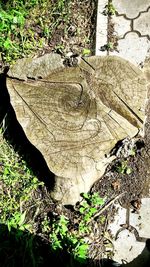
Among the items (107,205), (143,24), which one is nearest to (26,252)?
(107,205)

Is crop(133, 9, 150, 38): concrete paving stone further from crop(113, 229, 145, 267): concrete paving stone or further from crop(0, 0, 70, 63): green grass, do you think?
crop(113, 229, 145, 267): concrete paving stone

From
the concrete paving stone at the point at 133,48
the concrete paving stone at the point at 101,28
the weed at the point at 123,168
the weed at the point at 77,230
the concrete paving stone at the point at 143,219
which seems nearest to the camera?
the weed at the point at 77,230

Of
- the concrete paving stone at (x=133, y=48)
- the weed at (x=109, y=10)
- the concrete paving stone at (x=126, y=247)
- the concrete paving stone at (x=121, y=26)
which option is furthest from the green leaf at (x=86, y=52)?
the concrete paving stone at (x=126, y=247)

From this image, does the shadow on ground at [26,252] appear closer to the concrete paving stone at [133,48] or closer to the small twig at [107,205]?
the small twig at [107,205]

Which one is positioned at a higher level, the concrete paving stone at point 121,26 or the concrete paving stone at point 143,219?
the concrete paving stone at point 121,26

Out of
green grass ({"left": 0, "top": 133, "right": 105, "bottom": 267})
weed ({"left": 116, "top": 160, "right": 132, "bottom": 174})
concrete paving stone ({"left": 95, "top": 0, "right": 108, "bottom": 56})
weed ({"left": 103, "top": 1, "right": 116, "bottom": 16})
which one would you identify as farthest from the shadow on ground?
weed ({"left": 103, "top": 1, "right": 116, "bottom": 16})

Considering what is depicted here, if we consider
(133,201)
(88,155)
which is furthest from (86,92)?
(133,201)
